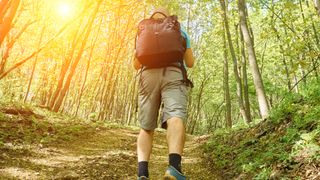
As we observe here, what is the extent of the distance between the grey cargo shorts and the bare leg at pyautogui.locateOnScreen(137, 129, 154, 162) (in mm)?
78

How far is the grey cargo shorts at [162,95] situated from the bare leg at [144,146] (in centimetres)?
8

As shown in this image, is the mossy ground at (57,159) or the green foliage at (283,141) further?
the mossy ground at (57,159)

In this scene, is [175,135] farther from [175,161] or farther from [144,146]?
[144,146]

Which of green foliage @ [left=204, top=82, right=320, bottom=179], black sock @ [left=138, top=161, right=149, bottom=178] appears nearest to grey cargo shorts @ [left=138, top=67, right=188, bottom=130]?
black sock @ [left=138, top=161, right=149, bottom=178]

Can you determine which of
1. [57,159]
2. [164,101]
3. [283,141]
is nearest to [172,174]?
[164,101]

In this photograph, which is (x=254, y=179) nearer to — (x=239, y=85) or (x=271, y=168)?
(x=271, y=168)

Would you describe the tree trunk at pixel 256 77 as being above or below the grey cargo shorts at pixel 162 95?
above

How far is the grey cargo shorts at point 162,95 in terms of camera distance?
352 centimetres

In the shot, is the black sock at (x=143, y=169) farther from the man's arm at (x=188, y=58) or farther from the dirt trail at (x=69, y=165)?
the dirt trail at (x=69, y=165)

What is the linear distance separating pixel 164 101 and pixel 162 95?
0.28 ft

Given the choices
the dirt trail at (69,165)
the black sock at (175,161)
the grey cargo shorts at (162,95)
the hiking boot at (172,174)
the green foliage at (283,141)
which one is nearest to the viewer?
the hiking boot at (172,174)

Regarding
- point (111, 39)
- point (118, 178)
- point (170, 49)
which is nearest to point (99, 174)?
point (118, 178)

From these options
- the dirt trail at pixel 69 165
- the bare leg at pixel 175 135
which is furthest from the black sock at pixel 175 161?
the dirt trail at pixel 69 165

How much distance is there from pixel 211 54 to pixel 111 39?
13.0 metres
